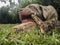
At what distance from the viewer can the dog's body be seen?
1.79m

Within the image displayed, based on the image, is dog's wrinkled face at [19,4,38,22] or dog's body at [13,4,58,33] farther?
dog's wrinkled face at [19,4,38,22]

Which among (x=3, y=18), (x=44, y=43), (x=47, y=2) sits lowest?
(x=3, y=18)

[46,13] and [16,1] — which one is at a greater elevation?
[46,13]

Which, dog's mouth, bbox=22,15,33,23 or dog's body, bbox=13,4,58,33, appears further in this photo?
dog's mouth, bbox=22,15,33,23

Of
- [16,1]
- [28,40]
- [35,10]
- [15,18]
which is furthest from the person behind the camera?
[16,1]

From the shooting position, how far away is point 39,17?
6.28ft

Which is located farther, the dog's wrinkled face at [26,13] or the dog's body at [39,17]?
the dog's wrinkled face at [26,13]

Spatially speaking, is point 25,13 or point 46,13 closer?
point 25,13

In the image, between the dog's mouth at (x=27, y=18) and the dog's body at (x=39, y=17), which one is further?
the dog's mouth at (x=27, y=18)

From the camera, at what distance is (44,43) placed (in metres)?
1.20

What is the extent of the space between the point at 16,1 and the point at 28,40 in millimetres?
5415

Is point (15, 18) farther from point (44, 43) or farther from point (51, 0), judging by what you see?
point (44, 43)

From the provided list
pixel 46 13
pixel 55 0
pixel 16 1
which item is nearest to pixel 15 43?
pixel 46 13

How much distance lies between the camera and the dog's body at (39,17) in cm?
179
